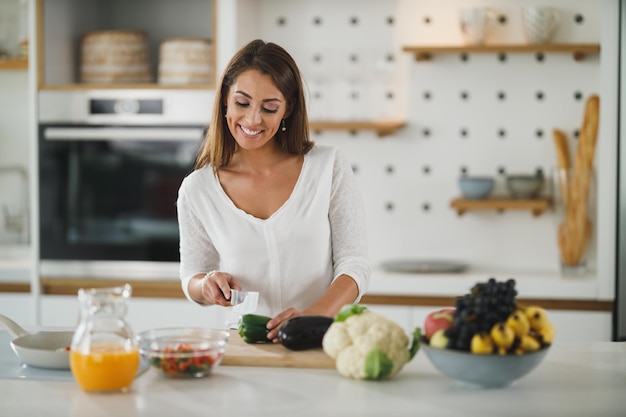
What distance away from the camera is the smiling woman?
2389 millimetres

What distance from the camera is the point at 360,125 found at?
3.81m

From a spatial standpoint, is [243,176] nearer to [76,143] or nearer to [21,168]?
[76,143]

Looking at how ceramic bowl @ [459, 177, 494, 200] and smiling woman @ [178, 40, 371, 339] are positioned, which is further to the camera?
ceramic bowl @ [459, 177, 494, 200]

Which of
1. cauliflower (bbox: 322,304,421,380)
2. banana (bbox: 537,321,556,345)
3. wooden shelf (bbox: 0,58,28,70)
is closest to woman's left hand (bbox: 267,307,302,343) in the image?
cauliflower (bbox: 322,304,421,380)

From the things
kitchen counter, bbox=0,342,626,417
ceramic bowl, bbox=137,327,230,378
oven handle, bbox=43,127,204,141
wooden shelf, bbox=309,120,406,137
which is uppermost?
wooden shelf, bbox=309,120,406,137

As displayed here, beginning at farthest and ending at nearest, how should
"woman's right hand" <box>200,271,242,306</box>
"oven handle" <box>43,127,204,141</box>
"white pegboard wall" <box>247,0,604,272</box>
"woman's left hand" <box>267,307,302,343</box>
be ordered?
"white pegboard wall" <box>247,0,604,272</box>, "oven handle" <box>43,127,204,141</box>, "woman's right hand" <box>200,271,242,306</box>, "woman's left hand" <box>267,307,302,343</box>

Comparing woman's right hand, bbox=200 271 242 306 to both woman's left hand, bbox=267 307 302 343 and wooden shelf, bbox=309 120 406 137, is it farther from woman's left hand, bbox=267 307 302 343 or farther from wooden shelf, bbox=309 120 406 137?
wooden shelf, bbox=309 120 406 137

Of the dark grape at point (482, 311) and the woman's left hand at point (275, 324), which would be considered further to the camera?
the woman's left hand at point (275, 324)

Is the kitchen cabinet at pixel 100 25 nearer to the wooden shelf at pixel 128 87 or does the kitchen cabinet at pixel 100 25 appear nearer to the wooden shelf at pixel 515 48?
the wooden shelf at pixel 128 87

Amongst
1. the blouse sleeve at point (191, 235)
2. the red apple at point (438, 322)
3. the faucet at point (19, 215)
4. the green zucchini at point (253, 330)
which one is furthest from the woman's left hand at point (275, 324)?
the faucet at point (19, 215)

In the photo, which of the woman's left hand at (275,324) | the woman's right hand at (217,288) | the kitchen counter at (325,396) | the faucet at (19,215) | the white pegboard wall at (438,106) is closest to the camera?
the kitchen counter at (325,396)

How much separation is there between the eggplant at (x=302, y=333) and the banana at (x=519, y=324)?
18.0 inches

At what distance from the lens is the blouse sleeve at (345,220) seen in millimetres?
2457

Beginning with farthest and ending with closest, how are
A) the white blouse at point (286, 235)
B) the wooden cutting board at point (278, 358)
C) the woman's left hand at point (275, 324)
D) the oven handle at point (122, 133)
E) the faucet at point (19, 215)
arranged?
1. the faucet at point (19, 215)
2. the oven handle at point (122, 133)
3. the white blouse at point (286, 235)
4. the woman's left hand at point (275, 324)
5. the wooden cutting board at point (278, 358)
